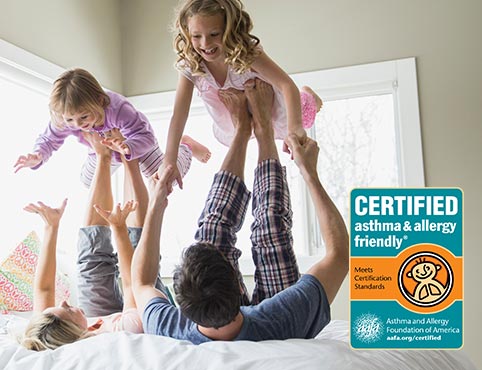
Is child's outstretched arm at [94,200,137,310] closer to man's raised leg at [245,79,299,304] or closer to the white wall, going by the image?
man's raised leg at [245,79,299,304]

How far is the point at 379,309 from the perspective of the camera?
3.35ft

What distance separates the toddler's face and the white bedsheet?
97 centimetres

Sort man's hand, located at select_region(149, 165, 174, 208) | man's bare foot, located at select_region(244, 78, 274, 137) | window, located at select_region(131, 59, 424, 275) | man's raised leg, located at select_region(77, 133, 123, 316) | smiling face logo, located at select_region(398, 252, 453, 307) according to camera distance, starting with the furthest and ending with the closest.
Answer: window, located at select_region(131, 59, 424, 275), man's raised leg, located at select_region(77, 133, 123, 316), man's bare foot, located at select_region(244, 78, 274, 137), man's hand, located at select_region(149, 165, 174, 208), smiling face logo, located at select_region(398, 252, 453, 307)

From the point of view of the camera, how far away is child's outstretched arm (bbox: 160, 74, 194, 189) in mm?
1899

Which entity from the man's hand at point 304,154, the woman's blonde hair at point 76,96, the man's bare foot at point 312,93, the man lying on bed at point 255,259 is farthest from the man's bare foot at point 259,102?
the woman's blonde hair at point 76,96

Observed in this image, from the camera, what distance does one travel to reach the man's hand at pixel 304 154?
1.65m

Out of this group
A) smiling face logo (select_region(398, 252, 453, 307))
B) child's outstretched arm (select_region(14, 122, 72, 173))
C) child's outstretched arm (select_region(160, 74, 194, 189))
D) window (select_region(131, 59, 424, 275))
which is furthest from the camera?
window (select_region(131, 59, 424, 275))

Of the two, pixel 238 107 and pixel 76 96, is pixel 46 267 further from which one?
pixel 238 107

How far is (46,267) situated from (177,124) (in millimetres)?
746

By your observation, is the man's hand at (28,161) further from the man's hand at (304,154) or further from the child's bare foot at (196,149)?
the man's hand at (304,154)

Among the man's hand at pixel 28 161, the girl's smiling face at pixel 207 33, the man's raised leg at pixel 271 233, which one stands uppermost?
the girl's smiling face at pixel 207 33

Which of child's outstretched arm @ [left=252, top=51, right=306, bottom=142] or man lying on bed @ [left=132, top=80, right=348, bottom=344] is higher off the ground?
child's outstretched arm @ [left=252, top=51, right=306, bottom=142]

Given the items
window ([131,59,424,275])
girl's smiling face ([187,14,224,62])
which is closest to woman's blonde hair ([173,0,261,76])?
girl's smiling face ([187,14,224,62])

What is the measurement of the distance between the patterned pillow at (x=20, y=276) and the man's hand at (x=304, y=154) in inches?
63.3
